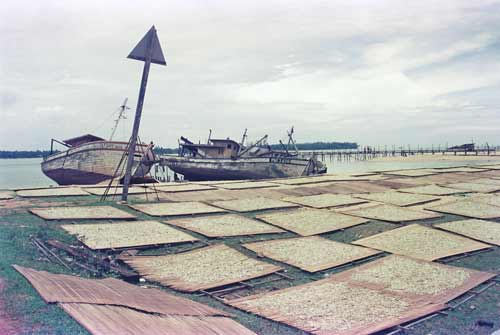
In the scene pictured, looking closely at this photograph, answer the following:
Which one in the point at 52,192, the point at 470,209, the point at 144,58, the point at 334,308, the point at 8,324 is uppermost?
the point at 144,58

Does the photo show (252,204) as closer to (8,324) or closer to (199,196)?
(199,196)

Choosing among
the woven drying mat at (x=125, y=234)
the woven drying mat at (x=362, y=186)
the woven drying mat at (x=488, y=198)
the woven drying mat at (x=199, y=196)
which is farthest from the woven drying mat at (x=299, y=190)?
the woven drying mat at (x=125, y=234)

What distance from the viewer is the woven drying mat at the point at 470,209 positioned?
10.4 m

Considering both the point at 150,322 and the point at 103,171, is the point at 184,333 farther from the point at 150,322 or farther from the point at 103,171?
the point at 103,171

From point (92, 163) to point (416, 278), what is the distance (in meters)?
20.2

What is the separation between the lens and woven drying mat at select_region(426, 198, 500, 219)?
10.4 metres

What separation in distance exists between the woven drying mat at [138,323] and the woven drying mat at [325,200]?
24.2ft

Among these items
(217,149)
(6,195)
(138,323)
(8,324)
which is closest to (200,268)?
(138,323)

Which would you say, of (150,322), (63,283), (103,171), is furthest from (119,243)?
(103,171)

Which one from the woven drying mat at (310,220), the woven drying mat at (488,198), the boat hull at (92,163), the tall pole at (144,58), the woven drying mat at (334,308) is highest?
the tall pole at (144,58)

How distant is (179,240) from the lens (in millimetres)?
7535

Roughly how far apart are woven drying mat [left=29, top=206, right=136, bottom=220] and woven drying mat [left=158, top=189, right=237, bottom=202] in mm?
2531

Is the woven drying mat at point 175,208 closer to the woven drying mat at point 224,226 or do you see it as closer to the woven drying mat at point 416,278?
the woven drying mat at point 224,226

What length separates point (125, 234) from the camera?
766 cm
